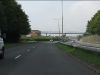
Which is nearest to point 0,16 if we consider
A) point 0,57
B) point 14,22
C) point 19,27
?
point 14,22

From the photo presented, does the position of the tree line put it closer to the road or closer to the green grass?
the green grass

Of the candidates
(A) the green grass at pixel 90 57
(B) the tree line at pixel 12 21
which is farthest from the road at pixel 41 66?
(B) the tree line at pixel 12 21

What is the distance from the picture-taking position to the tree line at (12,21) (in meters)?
76.6

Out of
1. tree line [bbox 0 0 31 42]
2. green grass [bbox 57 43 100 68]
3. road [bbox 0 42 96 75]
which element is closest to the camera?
road [bbox 0 42 96 75]

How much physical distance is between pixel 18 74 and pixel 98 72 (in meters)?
3.50

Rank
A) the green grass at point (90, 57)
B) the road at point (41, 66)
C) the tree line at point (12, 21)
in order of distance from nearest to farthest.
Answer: the road at point (41, 66) < the green grass at point (90, 57) < the tree line at point (12, 21)

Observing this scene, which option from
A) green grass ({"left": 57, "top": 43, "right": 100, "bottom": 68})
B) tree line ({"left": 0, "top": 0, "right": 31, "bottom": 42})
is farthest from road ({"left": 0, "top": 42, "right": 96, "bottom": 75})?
tree line ({"left": 0, "top": 0, "right": 31, "bottom": 42})

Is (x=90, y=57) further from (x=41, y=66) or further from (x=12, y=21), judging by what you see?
(x=12, y=21)

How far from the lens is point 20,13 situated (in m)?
101

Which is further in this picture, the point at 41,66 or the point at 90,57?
the point at 90,57

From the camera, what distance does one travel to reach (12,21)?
86.9 m

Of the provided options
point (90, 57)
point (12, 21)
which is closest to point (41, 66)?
point (90, 57)

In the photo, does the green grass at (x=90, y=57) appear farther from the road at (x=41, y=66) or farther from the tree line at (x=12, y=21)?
the tree line at (x=12, y=21)

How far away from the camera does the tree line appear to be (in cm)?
7662
